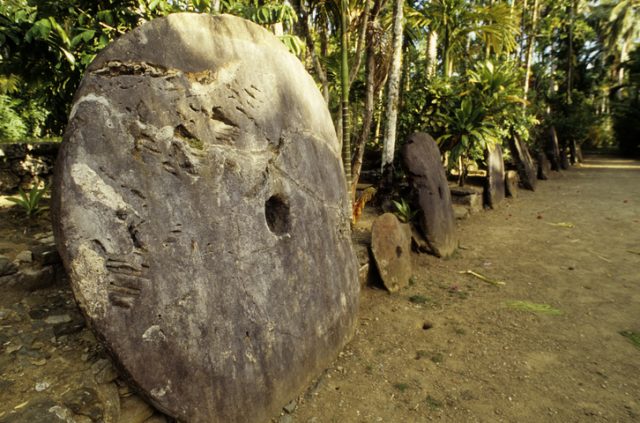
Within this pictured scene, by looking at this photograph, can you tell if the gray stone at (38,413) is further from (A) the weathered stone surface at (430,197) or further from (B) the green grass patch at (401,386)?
(A) the weathered stone surface at (430,197)

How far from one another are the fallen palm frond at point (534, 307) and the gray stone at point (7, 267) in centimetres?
374

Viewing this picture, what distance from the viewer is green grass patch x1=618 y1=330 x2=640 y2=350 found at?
2836 millimetres

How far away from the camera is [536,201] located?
7.62m

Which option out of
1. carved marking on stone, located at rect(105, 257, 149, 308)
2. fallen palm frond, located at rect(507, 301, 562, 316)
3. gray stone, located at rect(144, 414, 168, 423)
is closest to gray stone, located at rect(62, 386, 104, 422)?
gray stone, located at rect(144, 414, 168, 423)

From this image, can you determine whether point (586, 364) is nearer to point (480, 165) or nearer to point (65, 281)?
point (65, 281)

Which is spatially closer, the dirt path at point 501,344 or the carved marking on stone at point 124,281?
the carved marking on stone at point 124,281

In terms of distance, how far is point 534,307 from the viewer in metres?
3.44

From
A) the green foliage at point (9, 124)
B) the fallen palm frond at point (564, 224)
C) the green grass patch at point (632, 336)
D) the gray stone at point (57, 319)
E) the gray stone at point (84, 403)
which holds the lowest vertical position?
the green grass patch at point (632, 336)

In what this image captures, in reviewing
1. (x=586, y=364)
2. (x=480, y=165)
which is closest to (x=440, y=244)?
(x=586, y=364)

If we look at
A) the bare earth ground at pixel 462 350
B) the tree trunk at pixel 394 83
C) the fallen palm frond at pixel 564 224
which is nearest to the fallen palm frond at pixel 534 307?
the bare earth ground at pixel 462 350

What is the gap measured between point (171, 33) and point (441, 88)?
5648 millimetres

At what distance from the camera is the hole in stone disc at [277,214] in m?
2.51

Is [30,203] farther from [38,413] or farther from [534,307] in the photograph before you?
[534,307]

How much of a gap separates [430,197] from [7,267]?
4071mm
